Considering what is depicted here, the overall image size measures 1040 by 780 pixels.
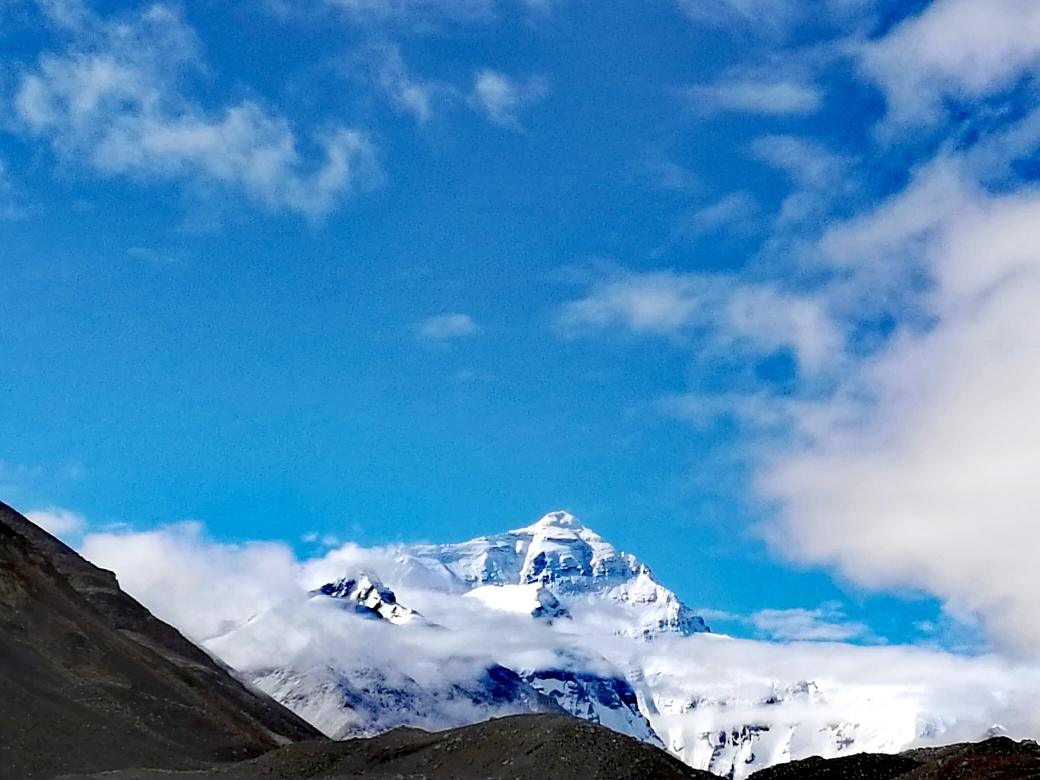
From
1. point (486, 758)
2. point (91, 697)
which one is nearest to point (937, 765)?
point (486, 758)

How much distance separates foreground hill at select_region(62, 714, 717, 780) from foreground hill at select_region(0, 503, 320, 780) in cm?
1231

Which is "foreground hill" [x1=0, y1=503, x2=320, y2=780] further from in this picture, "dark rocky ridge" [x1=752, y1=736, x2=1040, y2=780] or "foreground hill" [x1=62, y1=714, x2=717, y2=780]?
"dark rocky ridge" [x1=752, y1=736, x2=1040, y2=780]

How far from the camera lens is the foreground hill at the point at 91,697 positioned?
8144 centimetres

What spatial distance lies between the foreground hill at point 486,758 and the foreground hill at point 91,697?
12.3 meters

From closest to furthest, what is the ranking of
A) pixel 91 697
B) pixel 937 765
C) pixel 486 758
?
pixel 937 765, pixel 486 758, pixel 91 697

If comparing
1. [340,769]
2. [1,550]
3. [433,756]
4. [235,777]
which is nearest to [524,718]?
[433,756]

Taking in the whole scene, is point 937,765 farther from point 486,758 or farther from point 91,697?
point 91,697

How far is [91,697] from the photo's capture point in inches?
3656

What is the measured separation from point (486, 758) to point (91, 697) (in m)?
38.0

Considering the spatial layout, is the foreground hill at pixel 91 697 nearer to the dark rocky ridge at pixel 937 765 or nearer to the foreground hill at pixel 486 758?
the foreground hill at pixel 486 758

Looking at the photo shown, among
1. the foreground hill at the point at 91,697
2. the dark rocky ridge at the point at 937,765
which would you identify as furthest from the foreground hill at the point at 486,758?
the foreground hill at the point at 91,697

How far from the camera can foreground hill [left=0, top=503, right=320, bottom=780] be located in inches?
3206

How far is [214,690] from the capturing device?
123250 millimetres

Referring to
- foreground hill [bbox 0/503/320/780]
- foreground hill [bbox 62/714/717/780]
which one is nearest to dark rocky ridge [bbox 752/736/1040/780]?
foreground hill [bbox 62/714/717/780]
